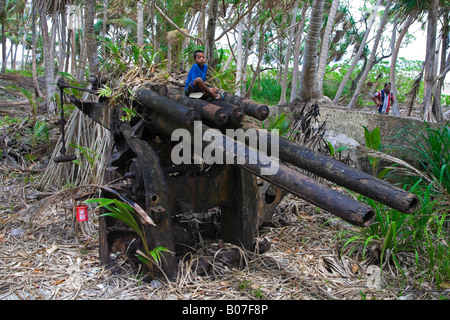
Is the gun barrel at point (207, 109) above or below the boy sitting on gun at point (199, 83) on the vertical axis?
below

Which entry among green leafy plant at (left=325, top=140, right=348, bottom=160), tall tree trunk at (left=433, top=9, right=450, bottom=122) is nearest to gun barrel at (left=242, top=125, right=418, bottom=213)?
green leafy plant at (left=325, top=140, right=348, bottom=160)

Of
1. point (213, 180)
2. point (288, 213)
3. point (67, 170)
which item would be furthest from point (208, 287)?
point (67, 170)

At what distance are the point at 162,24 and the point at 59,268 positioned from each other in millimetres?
10105

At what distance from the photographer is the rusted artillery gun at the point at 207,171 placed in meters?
2.28

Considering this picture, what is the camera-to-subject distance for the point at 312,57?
622 cm

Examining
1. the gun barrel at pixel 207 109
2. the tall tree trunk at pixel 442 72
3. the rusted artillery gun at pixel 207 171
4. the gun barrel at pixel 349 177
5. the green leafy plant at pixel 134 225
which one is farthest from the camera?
the tall tree trunk at pixel 442 72

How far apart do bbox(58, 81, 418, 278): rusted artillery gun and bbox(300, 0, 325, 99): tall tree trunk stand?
2.49 metres

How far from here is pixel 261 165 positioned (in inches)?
90.4

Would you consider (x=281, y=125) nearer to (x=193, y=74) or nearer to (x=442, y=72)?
(x=193, y=74)

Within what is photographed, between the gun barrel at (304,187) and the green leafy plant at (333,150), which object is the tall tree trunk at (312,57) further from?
the gun barrel at (304,187)

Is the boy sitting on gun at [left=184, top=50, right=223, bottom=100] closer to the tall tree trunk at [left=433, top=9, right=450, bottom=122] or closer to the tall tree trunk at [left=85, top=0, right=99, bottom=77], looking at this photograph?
the tall tree trunk at [left=85, top=0, right=99, bottom=77]

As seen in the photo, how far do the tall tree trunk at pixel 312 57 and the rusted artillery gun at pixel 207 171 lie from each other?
2.49m

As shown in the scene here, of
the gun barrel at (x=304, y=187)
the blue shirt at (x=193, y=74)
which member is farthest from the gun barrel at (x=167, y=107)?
the blue shirt at (x=193, y=74)

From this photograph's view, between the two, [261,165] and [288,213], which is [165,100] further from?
[288,213]
